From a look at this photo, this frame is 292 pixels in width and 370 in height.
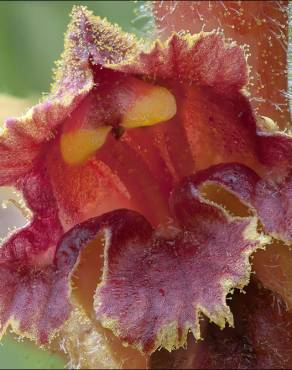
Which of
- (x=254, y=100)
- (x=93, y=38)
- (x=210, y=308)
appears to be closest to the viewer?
(x=210, y=308)

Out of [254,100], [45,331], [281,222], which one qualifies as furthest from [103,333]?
[254,100]

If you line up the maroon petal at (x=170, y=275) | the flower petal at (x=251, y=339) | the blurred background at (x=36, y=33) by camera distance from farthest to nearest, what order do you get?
1. the blurred background at (x=36, y=33)
2. the flower petal at (x=251, y=339)
3. the maroon petal at (x=170, y=275)

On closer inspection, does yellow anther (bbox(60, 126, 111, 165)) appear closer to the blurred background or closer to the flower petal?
the flower petal

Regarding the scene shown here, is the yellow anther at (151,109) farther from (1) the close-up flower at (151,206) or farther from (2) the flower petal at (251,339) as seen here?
(2) the flower petal at (251,339)

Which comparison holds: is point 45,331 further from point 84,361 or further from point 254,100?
point 254,100

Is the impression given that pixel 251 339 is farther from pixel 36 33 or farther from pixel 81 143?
pixel 36 33

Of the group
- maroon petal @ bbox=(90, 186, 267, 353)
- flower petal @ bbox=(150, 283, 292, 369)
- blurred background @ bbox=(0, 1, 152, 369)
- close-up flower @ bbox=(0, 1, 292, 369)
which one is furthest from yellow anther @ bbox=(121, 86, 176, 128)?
blurred background @ bbox=(0, 1, 152, 369)

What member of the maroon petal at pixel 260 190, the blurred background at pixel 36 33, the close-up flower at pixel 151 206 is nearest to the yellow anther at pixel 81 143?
the close-up flower at pixel 151 206
